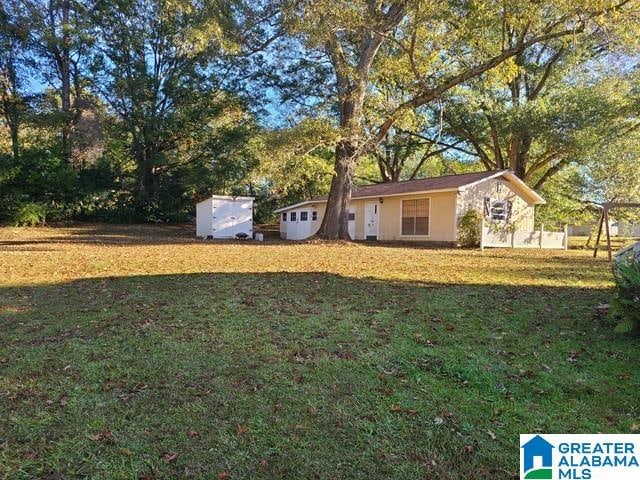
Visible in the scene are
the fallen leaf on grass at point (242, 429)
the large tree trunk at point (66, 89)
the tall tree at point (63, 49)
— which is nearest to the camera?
the fallen leaf on grass at point (242, 429)

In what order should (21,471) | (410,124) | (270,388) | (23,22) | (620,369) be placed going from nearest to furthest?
(21,471) → (270,388) → (620,369) → (410,124) → (23,22)

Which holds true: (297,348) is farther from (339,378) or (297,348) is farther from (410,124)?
(410,124)

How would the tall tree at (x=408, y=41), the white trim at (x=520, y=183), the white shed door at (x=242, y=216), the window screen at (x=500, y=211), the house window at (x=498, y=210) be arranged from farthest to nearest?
the white shed door at (x=242, y=216) < the window screen at (x=500, y=211) < the house window at (x=498, y=210) < the white trim at (x=520, y=183) < the tall tree at (x=408, y=41)

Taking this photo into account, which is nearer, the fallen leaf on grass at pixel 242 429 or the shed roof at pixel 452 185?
the fallen leaf on grass at pixel 242 429

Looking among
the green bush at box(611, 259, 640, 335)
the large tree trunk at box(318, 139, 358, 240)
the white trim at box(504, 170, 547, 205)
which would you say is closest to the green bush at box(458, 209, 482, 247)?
the white trim at box(504, 170, 547, 205)

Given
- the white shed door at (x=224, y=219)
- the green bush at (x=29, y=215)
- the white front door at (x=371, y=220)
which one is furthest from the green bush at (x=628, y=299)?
the green bush at (x=29, y=215)

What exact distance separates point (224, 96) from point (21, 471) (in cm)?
2493

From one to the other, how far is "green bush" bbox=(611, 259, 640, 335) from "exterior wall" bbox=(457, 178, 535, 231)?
39.9 feet

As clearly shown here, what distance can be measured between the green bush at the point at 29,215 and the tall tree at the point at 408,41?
1416 cm

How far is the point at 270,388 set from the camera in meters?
3.25

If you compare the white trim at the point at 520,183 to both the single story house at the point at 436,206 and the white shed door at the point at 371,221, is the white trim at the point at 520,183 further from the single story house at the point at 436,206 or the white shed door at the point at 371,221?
the white shed door at the point at 371,221

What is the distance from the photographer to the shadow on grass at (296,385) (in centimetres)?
244

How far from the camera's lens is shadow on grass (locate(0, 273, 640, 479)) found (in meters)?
2.44

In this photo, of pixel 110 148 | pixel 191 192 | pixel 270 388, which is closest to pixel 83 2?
pixel 110 148
